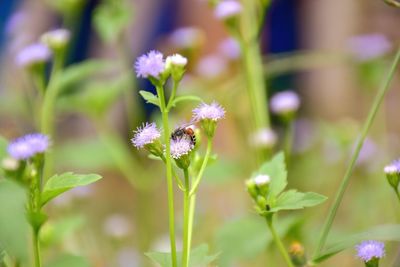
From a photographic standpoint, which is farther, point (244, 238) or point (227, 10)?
point (227, 10)

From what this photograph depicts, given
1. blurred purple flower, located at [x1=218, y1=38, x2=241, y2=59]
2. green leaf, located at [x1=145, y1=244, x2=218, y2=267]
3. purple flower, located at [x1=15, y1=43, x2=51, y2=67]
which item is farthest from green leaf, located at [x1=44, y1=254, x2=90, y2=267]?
blurred purple flower, located at [x1=218, y1=38, x2=241, y2=59]

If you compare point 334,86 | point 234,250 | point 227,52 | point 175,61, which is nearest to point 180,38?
point 227,52

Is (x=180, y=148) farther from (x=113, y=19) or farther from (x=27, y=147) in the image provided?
(x=113, y=19)

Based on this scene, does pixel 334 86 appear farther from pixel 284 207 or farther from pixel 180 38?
pixel 284 207

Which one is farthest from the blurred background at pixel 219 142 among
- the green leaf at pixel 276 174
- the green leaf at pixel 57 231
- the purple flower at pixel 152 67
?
the purple flower at pixel 152 67

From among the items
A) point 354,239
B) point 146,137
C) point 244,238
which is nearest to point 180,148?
point 146,137

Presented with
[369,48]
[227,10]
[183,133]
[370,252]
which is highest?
[369,48]
